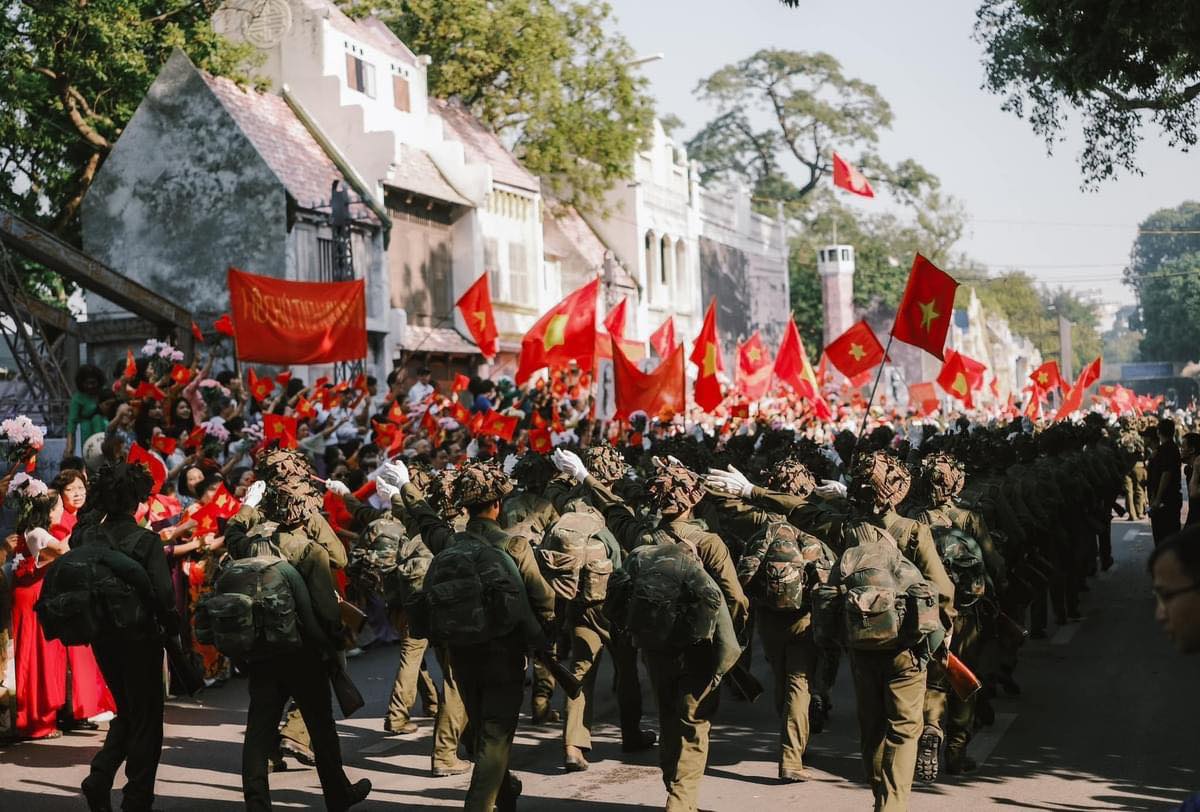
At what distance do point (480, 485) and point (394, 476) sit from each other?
120 inches

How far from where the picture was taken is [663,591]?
7.59m

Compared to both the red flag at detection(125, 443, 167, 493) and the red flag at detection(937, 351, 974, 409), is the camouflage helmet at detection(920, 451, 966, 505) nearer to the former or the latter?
the red flag at detection(125, 443, 167, 493)

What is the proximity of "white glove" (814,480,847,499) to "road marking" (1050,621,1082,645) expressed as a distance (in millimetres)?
5041

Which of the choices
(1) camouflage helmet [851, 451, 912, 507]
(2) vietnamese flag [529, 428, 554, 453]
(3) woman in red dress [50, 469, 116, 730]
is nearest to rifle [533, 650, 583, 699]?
(1) camouflage helmet [851, 451, 912, 507]

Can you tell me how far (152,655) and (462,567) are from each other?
6.19 feet

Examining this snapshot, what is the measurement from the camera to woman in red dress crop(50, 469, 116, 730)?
1012 cm

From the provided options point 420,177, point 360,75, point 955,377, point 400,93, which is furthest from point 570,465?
point 400,93

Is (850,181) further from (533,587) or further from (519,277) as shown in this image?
(533,587)

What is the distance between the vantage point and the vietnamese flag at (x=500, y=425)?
678 inches

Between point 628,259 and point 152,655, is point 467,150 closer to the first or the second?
point 628,259

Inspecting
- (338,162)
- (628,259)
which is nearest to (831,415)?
(338,162)

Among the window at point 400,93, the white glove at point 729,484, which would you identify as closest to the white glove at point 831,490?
the white glove at point 729,484

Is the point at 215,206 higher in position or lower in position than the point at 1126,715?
higher

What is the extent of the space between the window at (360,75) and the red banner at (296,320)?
14.5 meters
